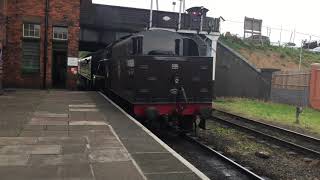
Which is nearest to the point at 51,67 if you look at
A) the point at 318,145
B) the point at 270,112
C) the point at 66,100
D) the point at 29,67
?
the point at 29,67

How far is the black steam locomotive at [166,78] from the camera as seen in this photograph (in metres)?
13.9

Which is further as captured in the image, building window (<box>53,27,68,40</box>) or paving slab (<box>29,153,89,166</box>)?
building window (<box>53,27,68,40</box>)

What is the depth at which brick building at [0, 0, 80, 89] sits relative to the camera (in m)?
25.8

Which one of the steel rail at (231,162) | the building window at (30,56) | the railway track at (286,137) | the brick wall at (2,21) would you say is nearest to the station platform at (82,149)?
the steel rail at (231,162)

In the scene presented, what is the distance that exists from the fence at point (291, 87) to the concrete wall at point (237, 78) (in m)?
1.14

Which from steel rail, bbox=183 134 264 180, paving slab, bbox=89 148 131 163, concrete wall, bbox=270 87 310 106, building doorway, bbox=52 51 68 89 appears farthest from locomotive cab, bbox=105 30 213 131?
concrete wall, bbox=270 87 310 106

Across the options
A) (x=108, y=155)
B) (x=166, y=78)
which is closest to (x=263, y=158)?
(x=166, y=78)

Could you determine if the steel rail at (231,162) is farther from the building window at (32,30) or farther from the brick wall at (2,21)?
the building window at (32,30)

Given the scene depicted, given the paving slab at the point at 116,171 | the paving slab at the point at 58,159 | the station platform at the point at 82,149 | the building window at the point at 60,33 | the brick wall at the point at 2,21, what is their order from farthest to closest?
the building window at the point at 60,33 → the brick wall at the point at 2,21 → the paving slab at the point at 58,159 → the station platform at the point at 82,149 → the paving slab at the point at 116,171

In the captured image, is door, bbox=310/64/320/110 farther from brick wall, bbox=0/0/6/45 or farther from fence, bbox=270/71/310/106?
brick wall, bbox=0/0/6/45

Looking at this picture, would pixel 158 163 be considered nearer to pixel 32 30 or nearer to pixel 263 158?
pixel 263 158

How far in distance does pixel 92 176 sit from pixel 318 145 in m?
9.13

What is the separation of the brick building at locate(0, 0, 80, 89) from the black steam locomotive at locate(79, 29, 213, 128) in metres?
11.9

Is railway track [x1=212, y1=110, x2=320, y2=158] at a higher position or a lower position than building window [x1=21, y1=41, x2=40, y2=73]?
lower
